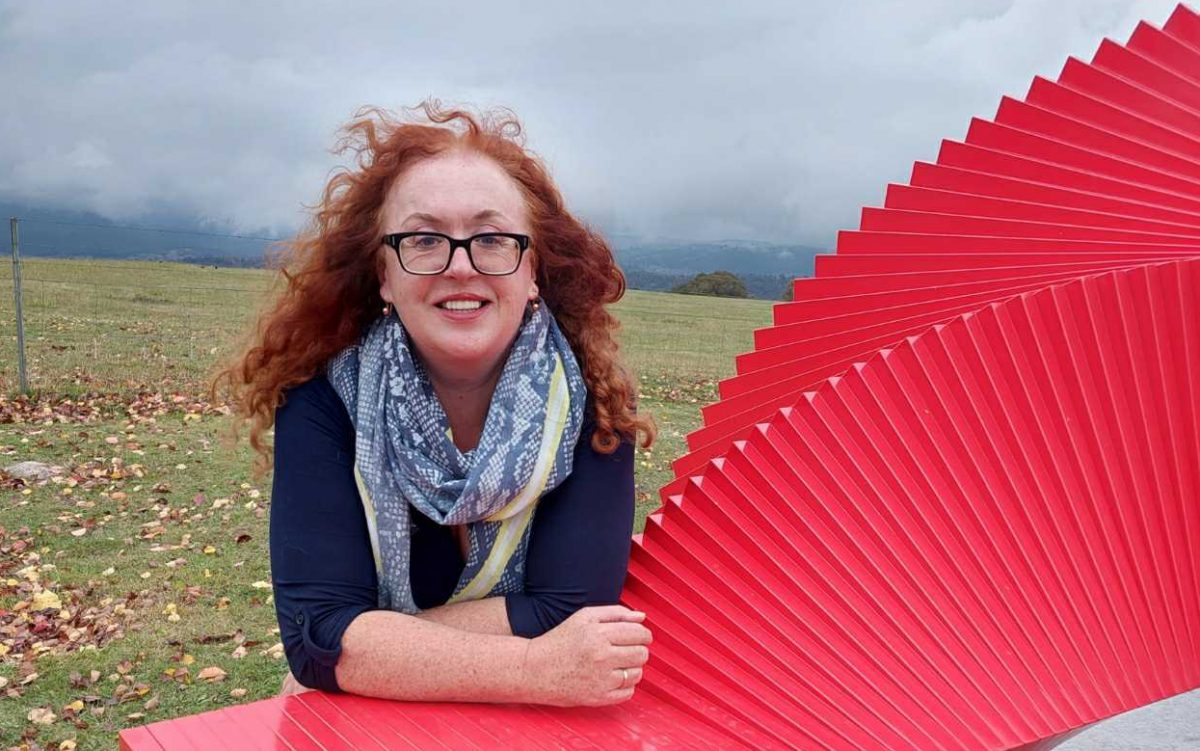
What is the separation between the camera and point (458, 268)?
206 cm

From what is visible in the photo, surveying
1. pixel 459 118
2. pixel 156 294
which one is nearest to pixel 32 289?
pixel 156 294

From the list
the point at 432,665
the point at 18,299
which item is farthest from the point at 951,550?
the point at 18,299

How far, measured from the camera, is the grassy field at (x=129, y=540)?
3.99m

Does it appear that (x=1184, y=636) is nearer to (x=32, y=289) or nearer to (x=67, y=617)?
(x=67, y=617)

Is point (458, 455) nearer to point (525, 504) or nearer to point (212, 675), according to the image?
point (525, 504)

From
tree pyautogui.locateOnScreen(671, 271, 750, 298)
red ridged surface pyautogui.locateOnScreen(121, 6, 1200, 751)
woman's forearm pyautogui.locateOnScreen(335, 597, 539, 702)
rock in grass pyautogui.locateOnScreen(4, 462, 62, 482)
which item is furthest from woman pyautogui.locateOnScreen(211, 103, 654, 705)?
tree pyautogui.locateOnScreen(671, 271, 750, 298)

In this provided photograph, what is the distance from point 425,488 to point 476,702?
1.41 ft

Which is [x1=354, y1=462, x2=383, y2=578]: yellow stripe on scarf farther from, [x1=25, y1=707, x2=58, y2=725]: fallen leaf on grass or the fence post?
the fence post

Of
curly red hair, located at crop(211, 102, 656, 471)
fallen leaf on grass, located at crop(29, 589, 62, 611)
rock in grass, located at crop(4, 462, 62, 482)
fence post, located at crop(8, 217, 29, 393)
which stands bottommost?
fallen leaf on grass, located at crop(29, 589, 62, 611)

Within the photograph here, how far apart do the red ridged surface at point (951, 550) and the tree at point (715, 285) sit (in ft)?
144

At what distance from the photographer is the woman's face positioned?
2092mm

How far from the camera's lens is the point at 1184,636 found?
7.84 feet

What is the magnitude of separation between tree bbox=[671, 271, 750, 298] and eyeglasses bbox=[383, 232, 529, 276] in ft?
147

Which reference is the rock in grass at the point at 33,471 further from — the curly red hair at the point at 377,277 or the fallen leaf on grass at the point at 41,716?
the curly red hair at the point at 377,277
